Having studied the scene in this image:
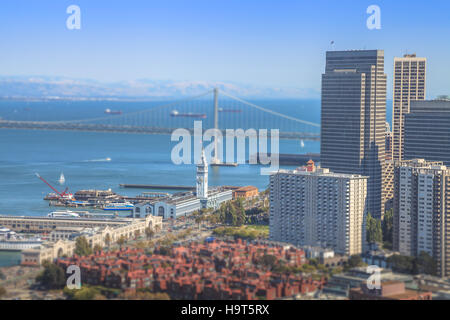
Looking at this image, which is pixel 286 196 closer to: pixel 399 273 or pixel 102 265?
pixel 399 273

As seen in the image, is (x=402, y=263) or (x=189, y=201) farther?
(x=189, y=201)

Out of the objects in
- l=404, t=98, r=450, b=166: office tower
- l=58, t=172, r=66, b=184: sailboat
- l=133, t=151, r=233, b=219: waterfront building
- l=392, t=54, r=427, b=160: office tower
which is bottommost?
l=133, t=151, r=233, b=219: waterfront building

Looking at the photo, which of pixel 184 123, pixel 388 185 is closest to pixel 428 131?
pixel 388 185

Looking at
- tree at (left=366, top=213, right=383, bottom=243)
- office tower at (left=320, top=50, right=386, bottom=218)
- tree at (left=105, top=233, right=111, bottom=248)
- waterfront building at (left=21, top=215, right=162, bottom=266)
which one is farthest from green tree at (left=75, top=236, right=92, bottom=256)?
office tower at (left=320, top=50, right=386, bottom=218)

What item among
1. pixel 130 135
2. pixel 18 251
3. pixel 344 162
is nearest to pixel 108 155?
pixel 130 135

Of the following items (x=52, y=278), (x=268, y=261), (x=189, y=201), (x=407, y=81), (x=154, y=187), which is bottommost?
(x=52, y=278)

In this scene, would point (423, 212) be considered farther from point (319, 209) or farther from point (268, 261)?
point (268, 261)

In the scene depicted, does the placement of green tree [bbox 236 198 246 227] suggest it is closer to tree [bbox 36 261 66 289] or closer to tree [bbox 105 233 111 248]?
tree [bbox 105 233 111 248]
